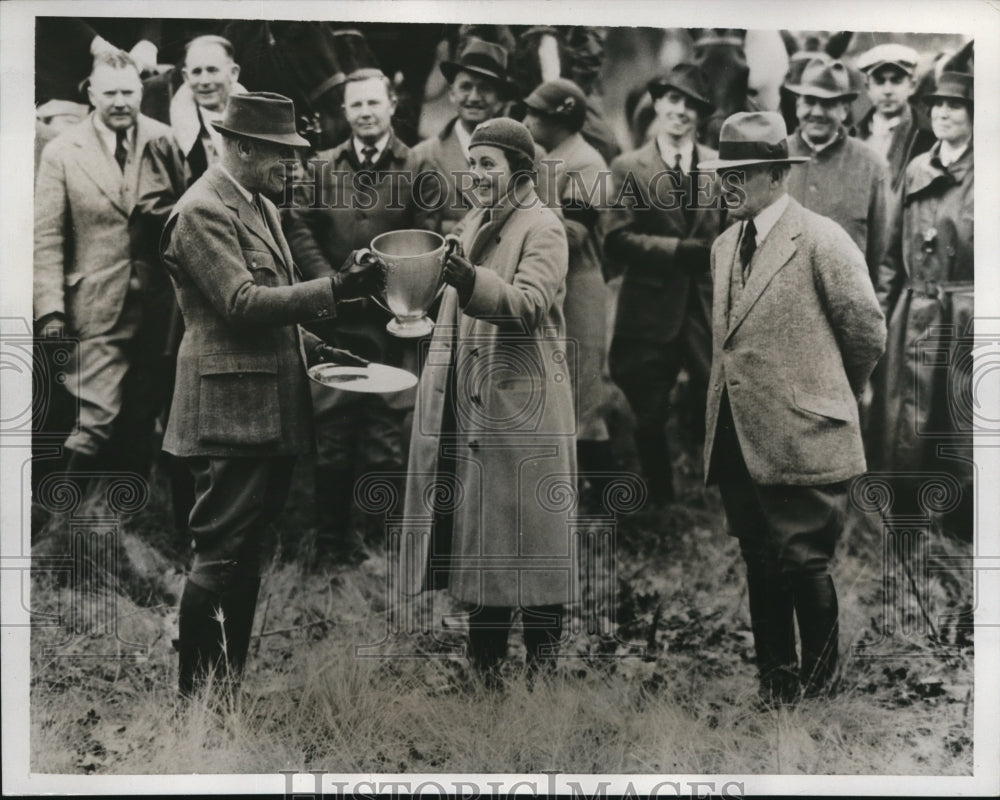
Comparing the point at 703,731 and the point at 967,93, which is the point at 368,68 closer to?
the point at 967,93

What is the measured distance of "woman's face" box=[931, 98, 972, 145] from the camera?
5.42 metres

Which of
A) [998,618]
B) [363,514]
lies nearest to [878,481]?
[998,618]

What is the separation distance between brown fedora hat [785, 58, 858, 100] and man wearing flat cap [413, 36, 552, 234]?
1.41m

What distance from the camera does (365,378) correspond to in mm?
5238

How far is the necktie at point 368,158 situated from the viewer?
525cm

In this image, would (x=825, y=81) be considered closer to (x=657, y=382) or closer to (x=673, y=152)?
(x=673, y=152)

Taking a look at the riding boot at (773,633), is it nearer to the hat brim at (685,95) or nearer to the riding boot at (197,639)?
the hat brim at (685,95)

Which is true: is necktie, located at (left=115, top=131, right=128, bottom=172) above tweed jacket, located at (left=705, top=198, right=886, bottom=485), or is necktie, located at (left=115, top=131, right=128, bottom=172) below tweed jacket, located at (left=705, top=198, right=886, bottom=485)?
above

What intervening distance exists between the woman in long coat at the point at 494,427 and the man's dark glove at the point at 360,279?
0.35 meters

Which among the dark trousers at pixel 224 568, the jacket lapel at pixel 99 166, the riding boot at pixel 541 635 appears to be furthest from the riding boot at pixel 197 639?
the jacket lapel at pixel 99 166

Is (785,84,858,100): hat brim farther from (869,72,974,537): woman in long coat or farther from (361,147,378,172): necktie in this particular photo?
(361,147,378,172): necktie

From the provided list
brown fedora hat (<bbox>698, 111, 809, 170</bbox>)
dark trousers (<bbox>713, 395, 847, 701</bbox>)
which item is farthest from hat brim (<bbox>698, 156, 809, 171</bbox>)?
dark trousers (<bbox>713, 395, 847, 701</bbox>)

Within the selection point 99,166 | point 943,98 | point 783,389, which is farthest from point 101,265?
point 943,98

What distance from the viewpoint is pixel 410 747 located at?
521 cm
